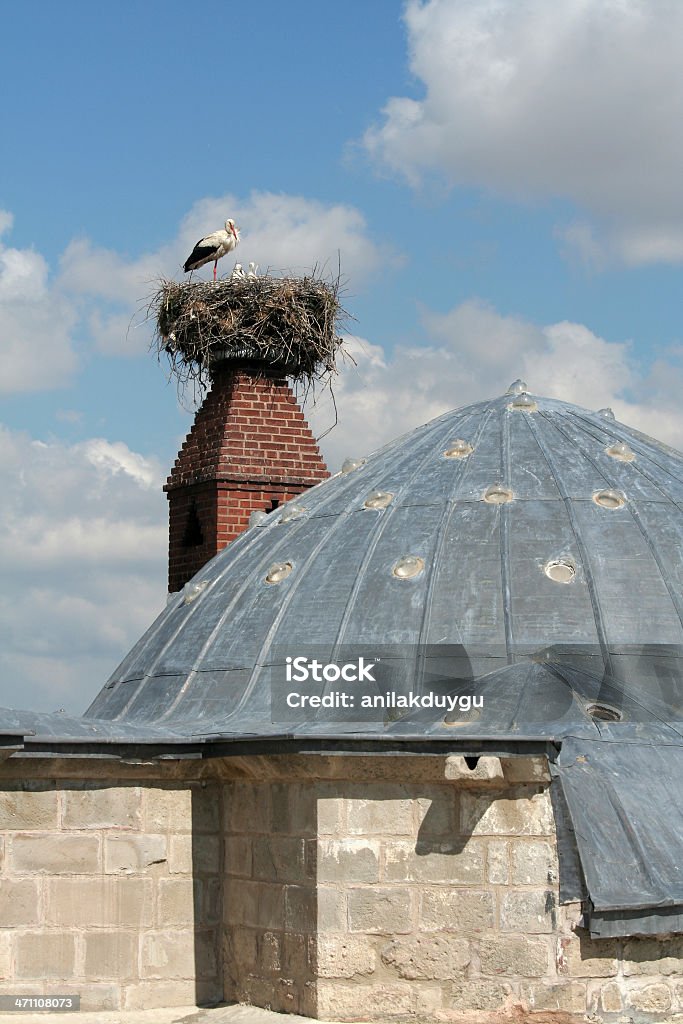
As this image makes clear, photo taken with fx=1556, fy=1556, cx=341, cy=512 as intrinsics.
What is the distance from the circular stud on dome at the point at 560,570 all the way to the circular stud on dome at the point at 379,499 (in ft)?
5.12

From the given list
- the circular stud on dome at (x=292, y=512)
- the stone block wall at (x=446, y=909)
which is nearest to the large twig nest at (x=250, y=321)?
the circular stud on dome at (x=292, y=512)

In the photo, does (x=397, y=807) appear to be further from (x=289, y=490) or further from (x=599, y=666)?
(x=289, y=490)

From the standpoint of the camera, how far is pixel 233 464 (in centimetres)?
1825

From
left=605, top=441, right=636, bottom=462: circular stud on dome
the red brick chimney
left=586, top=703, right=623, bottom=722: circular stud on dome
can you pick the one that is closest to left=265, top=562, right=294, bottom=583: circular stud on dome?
left=605, top=441, right=636, bottom=462: circular stud on dome

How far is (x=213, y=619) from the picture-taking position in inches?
447

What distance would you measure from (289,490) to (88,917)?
9707 millimetres

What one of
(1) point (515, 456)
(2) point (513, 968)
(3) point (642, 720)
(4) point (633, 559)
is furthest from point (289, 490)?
(2) point (513, 968)

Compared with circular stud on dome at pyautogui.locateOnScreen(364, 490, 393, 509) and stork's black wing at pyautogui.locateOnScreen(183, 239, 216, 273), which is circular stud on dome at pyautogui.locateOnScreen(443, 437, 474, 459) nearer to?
circular stud on dome at pyautogui.locateOnScreen(364, 490, 393, 509)

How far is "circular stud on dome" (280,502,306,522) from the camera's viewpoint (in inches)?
484

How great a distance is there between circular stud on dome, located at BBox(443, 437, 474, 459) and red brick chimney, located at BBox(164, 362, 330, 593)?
20.8 ft

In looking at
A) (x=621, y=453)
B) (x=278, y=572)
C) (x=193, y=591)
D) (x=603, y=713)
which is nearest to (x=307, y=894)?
(x=603, y=713)

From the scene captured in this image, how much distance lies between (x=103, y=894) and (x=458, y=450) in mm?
4504

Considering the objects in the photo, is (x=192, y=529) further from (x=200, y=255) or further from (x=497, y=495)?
(x=497, y=495)

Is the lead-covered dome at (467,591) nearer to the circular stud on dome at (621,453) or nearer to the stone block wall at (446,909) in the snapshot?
the circular stud on dome at (621,453)
